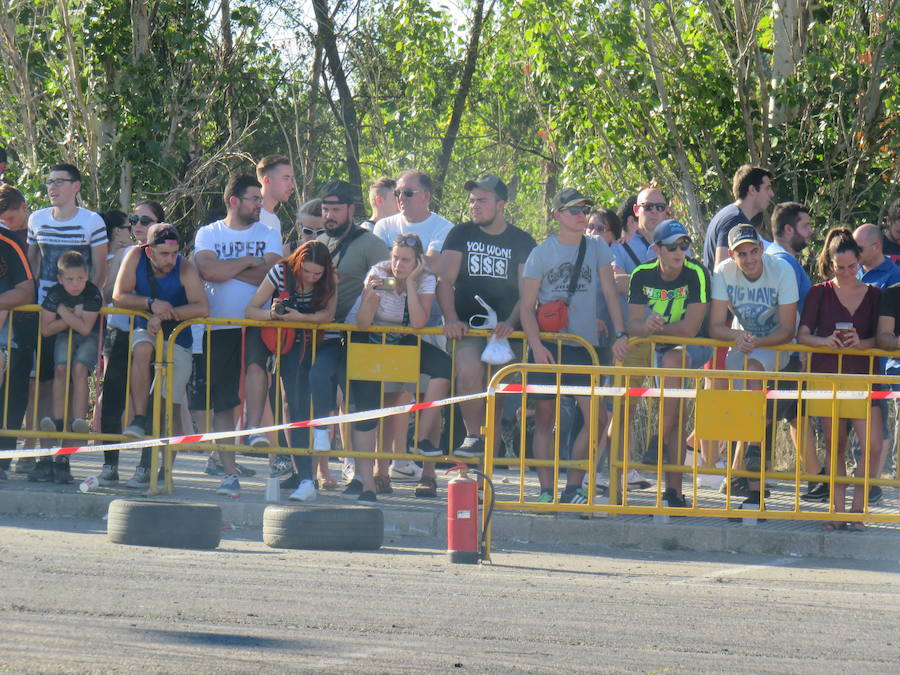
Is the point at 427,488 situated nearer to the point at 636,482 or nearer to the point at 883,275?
the point at 636,482

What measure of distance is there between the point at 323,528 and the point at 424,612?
207cm

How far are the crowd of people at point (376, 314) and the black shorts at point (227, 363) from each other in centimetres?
1

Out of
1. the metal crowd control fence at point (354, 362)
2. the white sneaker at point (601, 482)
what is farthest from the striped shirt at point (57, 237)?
the white sneaker at point (601, 482)

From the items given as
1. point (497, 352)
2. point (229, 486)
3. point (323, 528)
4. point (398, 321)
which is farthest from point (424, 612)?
point (229, 486)

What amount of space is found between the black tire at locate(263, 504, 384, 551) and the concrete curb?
842 millimetres

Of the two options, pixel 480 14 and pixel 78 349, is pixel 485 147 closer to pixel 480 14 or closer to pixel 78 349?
pixel 480 14

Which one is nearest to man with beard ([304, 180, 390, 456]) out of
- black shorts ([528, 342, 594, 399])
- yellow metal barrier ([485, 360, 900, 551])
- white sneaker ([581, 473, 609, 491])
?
black shorts ([528, 342, 594, 399])

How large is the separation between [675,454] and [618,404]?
73cm

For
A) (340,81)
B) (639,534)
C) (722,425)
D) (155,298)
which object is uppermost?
(340,81)

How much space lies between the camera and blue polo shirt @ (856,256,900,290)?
10.2 metres

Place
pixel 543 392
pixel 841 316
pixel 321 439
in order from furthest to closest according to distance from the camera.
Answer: pixel 321 439 < pixel 841 316 < pixel 543 392

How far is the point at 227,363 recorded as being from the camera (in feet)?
32.9

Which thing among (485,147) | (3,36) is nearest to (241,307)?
(3,36)

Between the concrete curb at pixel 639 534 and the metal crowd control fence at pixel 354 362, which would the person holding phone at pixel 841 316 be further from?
the metal crowd control fence at pixel 354 362
